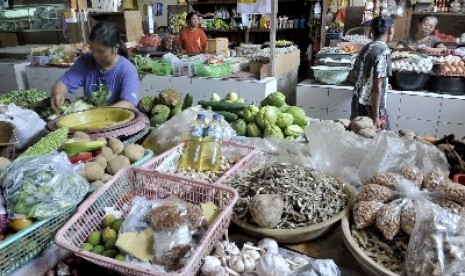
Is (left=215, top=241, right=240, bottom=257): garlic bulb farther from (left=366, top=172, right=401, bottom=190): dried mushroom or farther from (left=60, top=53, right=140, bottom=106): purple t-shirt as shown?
(left=60, top=53, right=140, bottom=106): purple t-shirt

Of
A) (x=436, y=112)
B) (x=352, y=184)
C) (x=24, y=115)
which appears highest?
(x=24, y=115)

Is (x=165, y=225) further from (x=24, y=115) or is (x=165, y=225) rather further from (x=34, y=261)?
(x=24, y=115)

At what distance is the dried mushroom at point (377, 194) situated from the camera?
4.14 feet

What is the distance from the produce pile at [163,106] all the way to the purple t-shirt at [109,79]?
13 cm

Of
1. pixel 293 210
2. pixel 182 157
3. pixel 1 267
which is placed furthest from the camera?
pixel 182 157

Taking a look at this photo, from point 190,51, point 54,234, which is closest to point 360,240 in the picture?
point 54,234

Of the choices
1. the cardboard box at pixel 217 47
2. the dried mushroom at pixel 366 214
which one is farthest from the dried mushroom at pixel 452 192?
the cardboard box at pixel 217 47

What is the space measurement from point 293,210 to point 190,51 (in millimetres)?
4921

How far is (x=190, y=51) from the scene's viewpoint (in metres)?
5.86

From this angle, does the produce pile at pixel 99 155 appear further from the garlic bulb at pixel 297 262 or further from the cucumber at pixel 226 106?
the cucumber at pixel 226 106

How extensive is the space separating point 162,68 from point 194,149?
3233 millimetres

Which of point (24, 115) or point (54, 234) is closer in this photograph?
point (54, 234)

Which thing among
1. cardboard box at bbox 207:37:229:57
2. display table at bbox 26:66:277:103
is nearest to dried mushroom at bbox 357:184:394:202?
display table at bbox 26:66:277:103

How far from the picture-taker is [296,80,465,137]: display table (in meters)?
3.91
